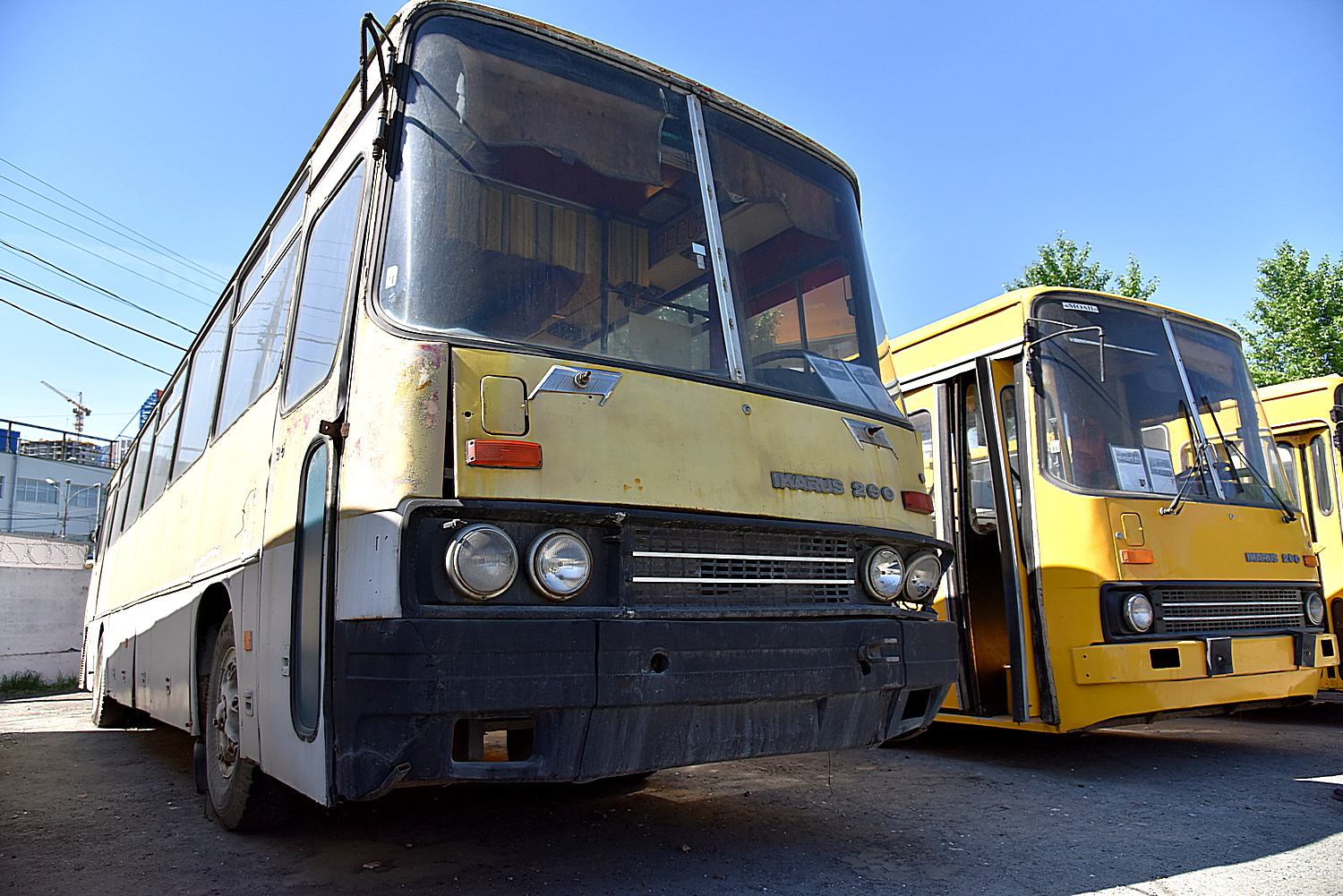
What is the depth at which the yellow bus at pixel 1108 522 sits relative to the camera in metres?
5.54

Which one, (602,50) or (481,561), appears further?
(602,50)

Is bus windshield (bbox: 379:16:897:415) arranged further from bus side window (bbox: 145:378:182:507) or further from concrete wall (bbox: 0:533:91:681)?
concrete wall (bbox: 0:533:91:681)

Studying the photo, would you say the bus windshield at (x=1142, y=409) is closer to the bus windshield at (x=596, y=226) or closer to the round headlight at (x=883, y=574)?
the bus windshield at (x=596, y=226)

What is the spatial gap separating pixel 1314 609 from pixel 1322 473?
239 cm

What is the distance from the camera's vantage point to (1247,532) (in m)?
6.00

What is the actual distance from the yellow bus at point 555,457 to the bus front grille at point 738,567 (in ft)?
0.04

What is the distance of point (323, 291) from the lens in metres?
3.77

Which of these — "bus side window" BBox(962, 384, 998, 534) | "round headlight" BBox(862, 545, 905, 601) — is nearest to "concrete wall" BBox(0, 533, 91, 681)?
"bus side window" BBox(962, 384, 998, 534)

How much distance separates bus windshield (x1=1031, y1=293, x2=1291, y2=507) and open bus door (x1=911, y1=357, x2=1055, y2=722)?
294 mm

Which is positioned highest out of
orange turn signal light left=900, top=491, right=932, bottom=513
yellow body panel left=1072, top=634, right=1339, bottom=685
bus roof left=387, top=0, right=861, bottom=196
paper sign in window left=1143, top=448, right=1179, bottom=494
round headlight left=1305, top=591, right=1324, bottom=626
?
bus roof left=387, top=0, right=861, bottom=196

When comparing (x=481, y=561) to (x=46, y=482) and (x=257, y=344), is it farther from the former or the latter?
(x=46, y=482)

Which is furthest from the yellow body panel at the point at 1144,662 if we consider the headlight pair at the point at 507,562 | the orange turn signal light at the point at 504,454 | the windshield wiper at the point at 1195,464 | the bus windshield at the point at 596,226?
the orange turn signal light at the point at 504,454

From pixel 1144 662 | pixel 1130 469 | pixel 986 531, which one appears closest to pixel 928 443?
pixel 986 531

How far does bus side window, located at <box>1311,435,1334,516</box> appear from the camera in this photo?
7973 millimetres
